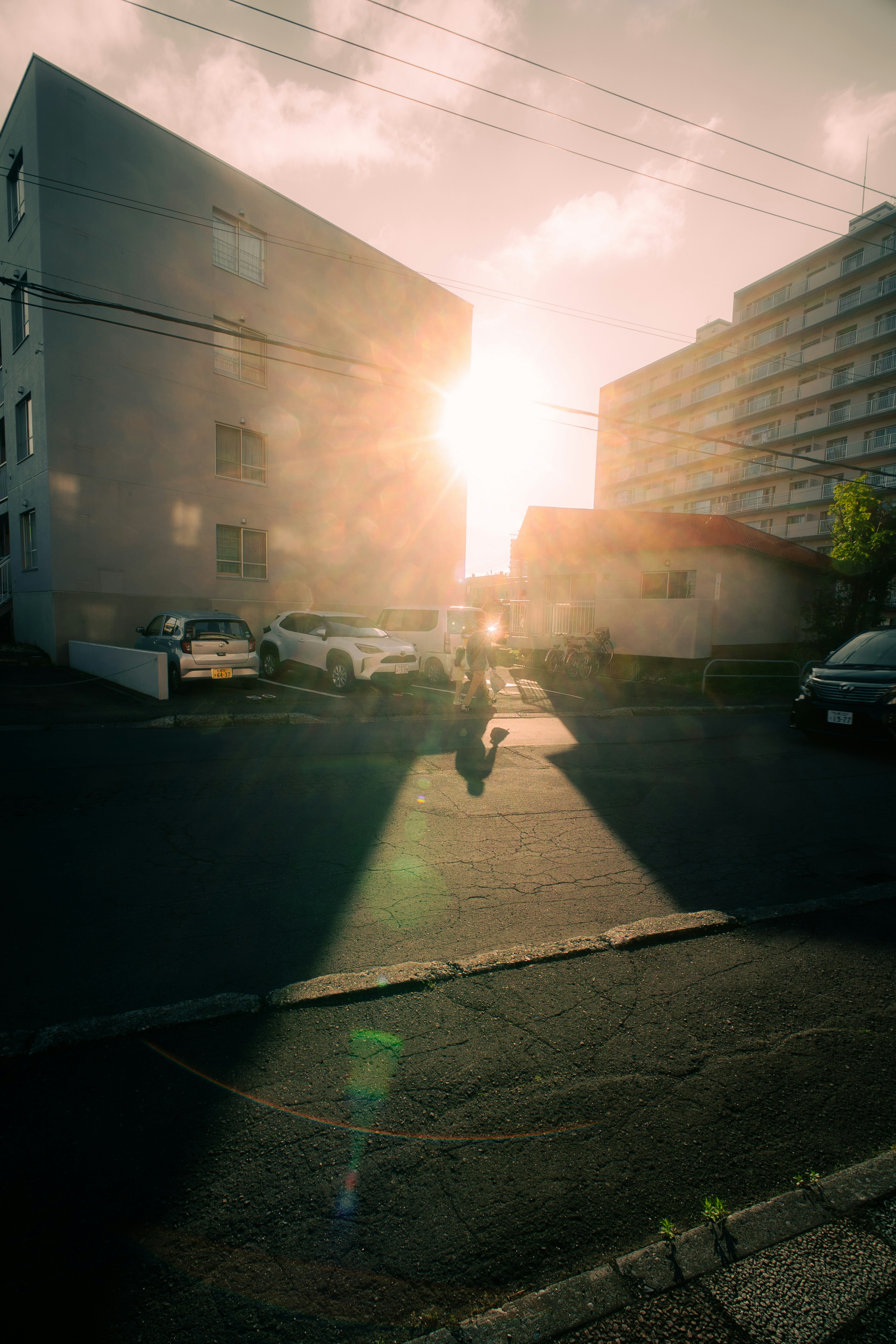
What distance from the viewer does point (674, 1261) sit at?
175cm

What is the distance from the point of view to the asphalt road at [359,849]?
3418 millimetres

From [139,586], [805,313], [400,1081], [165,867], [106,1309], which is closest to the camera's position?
[106,1309]

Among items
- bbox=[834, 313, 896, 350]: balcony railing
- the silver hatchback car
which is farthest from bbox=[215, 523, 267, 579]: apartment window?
bbox=[834, 313, 896, 350]: balcony railing

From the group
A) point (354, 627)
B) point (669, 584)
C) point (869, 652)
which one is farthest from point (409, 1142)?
point (669, 584)

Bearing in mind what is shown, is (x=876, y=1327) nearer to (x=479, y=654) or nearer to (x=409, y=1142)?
(x=409, y=1142)

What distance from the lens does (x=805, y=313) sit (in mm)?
48656

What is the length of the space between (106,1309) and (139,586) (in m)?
18.2

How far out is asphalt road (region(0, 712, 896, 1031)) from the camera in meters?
3.42

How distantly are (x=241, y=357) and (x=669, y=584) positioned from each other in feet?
51.0

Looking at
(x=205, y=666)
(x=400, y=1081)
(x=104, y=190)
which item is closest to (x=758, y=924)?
(x=400, y=1081)

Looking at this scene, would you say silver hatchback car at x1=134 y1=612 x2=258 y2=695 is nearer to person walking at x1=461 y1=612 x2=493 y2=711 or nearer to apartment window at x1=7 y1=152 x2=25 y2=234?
person walking at x1=461 y1=612 x2=493 y2=711

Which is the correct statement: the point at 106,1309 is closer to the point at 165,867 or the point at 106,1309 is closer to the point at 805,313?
the point at 165,867

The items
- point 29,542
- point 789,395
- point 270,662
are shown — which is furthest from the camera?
point 789,395

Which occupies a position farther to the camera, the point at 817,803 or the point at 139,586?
the point at 139,586
